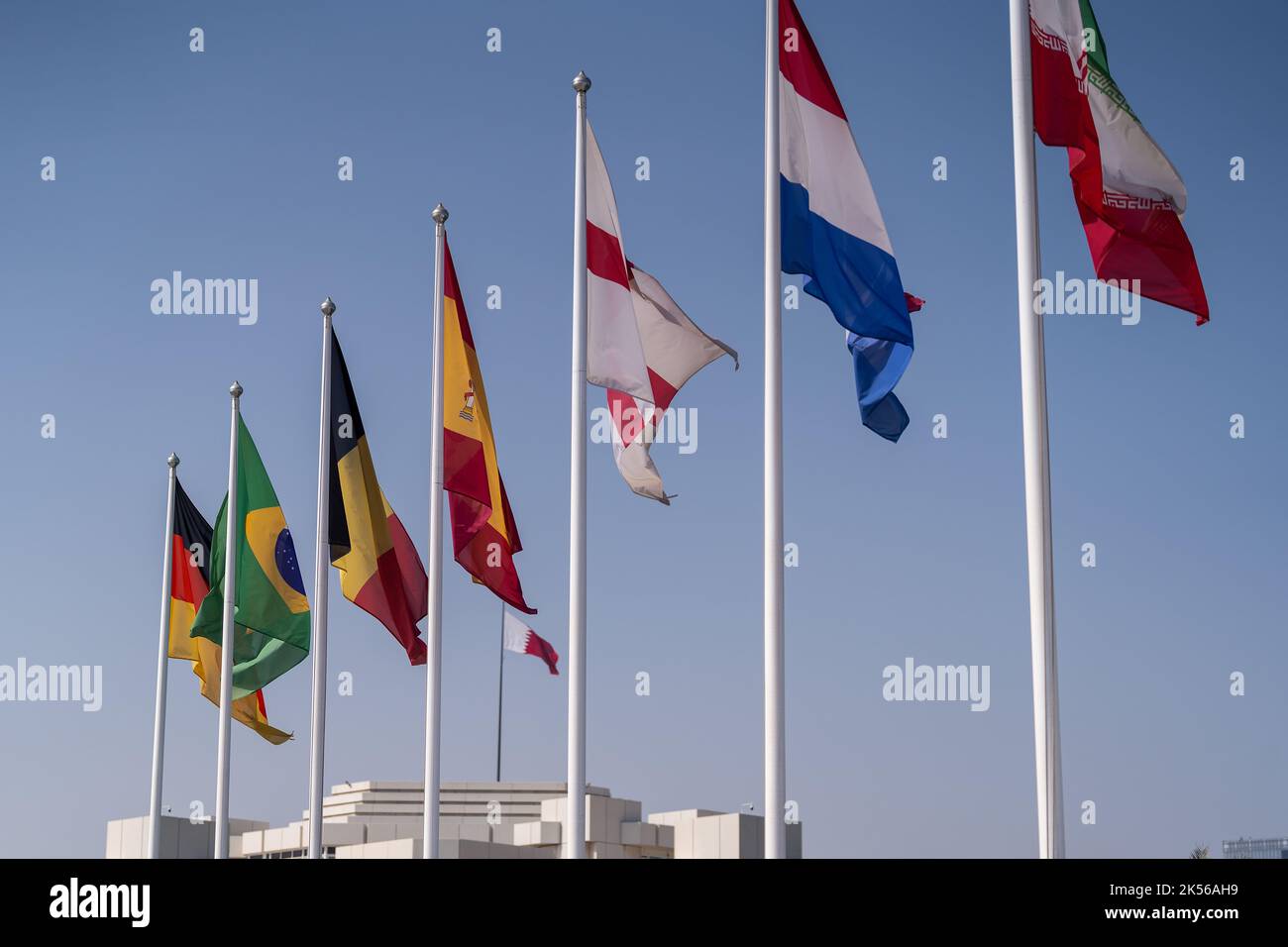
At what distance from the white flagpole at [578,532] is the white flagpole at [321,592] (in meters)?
7.24

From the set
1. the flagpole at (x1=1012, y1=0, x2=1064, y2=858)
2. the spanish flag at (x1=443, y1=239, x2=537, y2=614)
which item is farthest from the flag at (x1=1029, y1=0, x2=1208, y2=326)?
the spanish flag at (x1=443, y1=239, x2=537, y2=614)

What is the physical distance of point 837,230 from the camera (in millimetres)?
18016

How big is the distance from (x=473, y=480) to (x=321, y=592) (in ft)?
17.3

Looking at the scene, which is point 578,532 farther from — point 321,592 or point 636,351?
point 321,592

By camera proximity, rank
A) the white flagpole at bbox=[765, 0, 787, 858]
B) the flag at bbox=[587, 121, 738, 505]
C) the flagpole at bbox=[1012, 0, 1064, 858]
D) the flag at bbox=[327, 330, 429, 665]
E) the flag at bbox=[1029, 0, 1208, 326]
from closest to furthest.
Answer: the flagpole at bbox=[1012, 0, 1064, 858] < the flag at bbox=[1029, 0, 1208, 326] < the white flagpole at bbox=[765, 0, 787, 858] < the flag at bbox=[587, 121, 738, 505] < the flag at bbox=[327, 330, 429, 665]

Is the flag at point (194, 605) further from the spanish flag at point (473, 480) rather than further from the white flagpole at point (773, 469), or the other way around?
the white flagpole at point (773, 469)

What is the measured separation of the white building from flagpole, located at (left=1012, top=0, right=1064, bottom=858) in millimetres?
28237

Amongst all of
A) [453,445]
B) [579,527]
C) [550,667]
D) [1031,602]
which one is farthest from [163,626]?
[1031,602]

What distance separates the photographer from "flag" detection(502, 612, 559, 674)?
2673 cm

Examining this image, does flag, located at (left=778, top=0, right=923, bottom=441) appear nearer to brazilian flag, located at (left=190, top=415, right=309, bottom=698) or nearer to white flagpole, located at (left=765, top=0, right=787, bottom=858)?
white flagpole, located at (left=765, top=0, right=787, bottom=858)

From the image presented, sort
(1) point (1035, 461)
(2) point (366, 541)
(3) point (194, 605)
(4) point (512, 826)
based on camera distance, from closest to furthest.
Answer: (1) point (1035, 461) → (2) point (366, 541) → (3) point (194, 605) → (4) point (512, 826)

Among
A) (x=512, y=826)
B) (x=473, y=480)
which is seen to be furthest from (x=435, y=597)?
(x=512, y=826)
